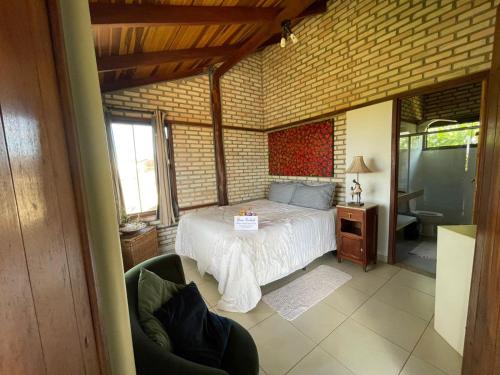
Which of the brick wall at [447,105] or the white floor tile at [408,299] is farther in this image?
the brick wall at [447,105]

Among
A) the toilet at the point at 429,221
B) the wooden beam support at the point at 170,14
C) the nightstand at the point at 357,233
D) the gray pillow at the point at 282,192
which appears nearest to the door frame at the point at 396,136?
the nightstand at the point at 357,233

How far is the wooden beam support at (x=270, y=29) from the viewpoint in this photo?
7.50 ft

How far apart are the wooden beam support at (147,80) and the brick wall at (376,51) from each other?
1603mm

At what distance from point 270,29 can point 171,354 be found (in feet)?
10.6

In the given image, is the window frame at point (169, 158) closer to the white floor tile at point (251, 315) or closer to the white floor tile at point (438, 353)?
the white floor tile at point (251, 315)

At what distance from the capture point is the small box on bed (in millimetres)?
2295

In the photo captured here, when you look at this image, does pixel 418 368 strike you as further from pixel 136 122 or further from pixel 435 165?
pixel 136 122

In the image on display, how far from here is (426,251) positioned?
3.09 meters

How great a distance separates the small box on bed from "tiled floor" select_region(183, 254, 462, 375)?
28.8 inches

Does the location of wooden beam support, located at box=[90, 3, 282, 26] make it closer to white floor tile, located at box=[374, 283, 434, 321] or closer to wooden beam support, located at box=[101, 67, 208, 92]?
wooden beam support, located at box=[101, 67, 208, 92]

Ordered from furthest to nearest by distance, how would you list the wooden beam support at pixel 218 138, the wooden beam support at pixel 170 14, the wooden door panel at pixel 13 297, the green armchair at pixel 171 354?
the wooden beam support at pixel 218 138 → the wooden beam support at pixel 170 14 → the green armchair at pixel 171 354 → the wooden door panel at pixel 13 297

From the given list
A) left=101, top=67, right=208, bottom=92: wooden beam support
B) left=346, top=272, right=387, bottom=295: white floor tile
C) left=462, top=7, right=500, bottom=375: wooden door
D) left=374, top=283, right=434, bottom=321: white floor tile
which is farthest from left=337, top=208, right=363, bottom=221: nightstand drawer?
left=101, top=67, right=208, bottom=92: wooden beam support

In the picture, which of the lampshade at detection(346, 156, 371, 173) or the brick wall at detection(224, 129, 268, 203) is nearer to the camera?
the lampshade at detection(346, 156, 371, 173)

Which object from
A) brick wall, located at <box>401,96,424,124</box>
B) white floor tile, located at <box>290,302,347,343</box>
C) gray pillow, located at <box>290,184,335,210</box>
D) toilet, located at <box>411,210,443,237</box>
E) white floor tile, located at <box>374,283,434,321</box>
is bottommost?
white floor tile, located at <box>290,302,347,343</box>
